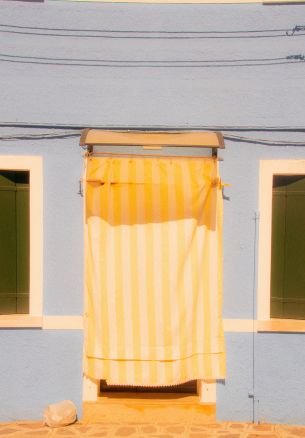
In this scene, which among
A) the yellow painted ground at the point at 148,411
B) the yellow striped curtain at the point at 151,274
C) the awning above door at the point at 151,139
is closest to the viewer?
the awning above door at the point at 151,139

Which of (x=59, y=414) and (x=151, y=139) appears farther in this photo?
(x=59, y=414)

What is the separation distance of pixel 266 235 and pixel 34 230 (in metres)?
2.79

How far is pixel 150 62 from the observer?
19.0 ft

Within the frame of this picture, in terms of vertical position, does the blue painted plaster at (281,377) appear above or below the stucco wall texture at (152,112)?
below

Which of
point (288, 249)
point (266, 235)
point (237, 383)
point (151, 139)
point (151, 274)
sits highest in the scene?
point (151, 139)

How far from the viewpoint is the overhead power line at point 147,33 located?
577 cm

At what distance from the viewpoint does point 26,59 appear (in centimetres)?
578

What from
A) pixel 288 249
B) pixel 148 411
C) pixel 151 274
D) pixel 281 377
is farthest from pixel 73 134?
pixel 281 377

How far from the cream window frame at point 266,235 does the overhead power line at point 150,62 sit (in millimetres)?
1203

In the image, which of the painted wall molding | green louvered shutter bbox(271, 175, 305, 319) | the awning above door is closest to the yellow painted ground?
the painted wall molding

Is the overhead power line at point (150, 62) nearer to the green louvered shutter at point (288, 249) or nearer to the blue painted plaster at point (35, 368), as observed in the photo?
the green louvered shutter at point (288, 249)

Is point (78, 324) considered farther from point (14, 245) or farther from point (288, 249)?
point (288, 249)

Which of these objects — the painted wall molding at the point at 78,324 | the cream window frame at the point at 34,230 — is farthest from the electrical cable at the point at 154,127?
the painted wall molding at the point at 78,324

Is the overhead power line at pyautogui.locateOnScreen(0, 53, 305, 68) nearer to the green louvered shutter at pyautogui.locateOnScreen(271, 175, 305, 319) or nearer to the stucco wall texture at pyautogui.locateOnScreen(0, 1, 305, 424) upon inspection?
the stucco wall texture at pyautogui.locateOnScreen(0, 1, 305, 424)
